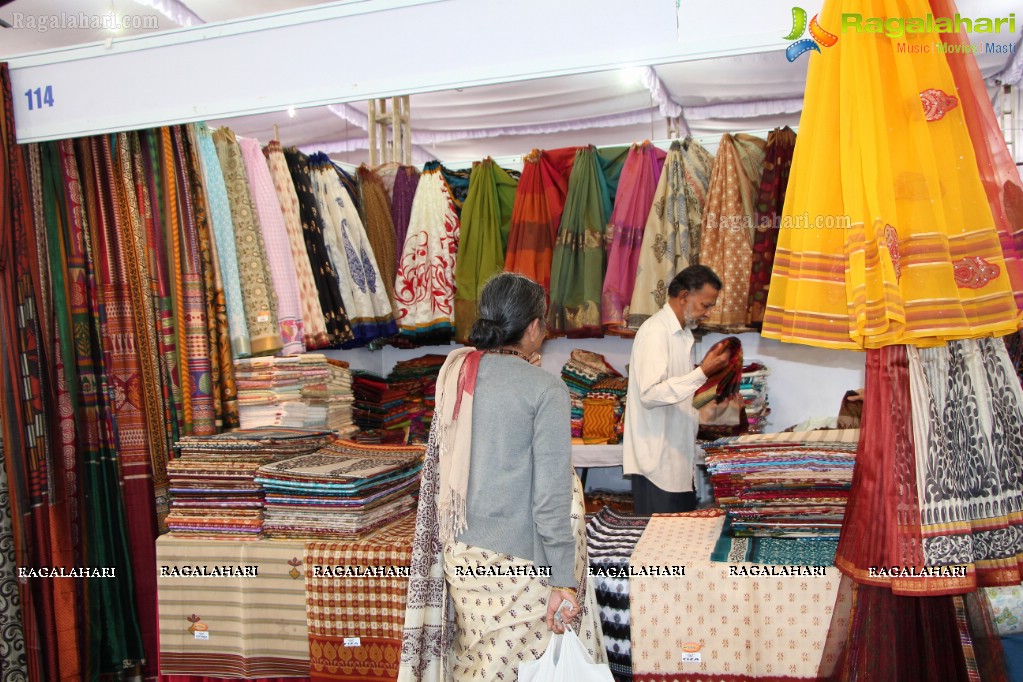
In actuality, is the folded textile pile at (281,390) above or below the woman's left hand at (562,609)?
above

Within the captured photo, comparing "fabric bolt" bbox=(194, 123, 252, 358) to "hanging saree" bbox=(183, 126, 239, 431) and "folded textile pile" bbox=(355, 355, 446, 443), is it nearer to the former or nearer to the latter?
"hanging saree" bbox=(183, 126, 239, 431)

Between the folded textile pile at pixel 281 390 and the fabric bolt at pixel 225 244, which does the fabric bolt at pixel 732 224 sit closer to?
the folded textile pile at pixel 281 390

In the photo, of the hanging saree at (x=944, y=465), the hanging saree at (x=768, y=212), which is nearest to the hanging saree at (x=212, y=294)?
the hanging saree at (x=768, y=212)

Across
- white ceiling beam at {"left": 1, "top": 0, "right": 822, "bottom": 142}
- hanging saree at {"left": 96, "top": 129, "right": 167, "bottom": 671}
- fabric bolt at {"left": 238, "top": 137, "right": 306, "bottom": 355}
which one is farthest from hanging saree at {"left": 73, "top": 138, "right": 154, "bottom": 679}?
fabric bolt at {"left": 238, "top": 137, "right": 306, "bottom": 355}

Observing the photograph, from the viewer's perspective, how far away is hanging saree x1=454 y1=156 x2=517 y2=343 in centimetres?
425

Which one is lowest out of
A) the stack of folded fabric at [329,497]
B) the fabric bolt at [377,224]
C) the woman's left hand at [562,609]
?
the woman's left hand at [562,609]

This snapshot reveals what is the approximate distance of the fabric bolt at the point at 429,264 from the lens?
4.30 metres

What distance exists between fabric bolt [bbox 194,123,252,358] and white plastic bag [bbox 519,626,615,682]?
1908 millimetres

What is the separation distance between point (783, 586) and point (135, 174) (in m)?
2.76

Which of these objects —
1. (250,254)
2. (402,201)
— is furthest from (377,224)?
(250,254)

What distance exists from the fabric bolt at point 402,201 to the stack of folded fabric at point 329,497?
179cm

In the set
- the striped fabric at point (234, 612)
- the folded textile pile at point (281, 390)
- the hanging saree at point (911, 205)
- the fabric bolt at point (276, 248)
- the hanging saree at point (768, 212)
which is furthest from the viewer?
the hanging saree at point (768, 212)

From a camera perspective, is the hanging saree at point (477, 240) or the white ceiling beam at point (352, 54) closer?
the white ceiling beam at point (352, 54)

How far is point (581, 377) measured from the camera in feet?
13.9
